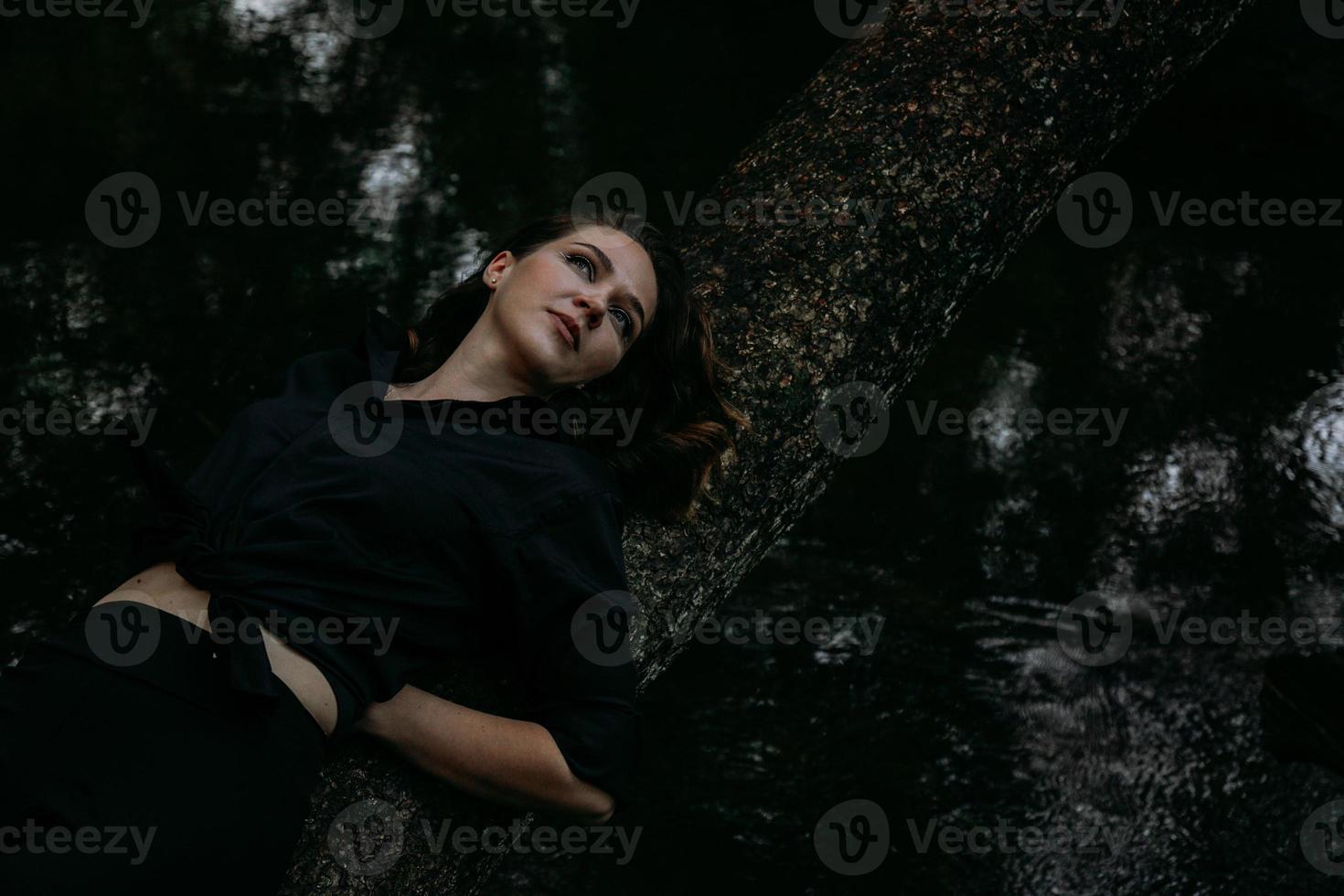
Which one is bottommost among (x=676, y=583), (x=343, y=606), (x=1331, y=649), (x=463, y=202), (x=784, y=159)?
(x=343, y=606)

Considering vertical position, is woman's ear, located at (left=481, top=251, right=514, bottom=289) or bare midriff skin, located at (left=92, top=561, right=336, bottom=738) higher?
woman's ear, located at (left=481, top=251, right=514, bottom=289)

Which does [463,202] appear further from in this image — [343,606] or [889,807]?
[343,606]

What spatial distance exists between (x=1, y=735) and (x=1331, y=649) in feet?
11.5

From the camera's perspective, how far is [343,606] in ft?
5.14

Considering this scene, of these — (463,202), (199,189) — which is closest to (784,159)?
(463,202)
